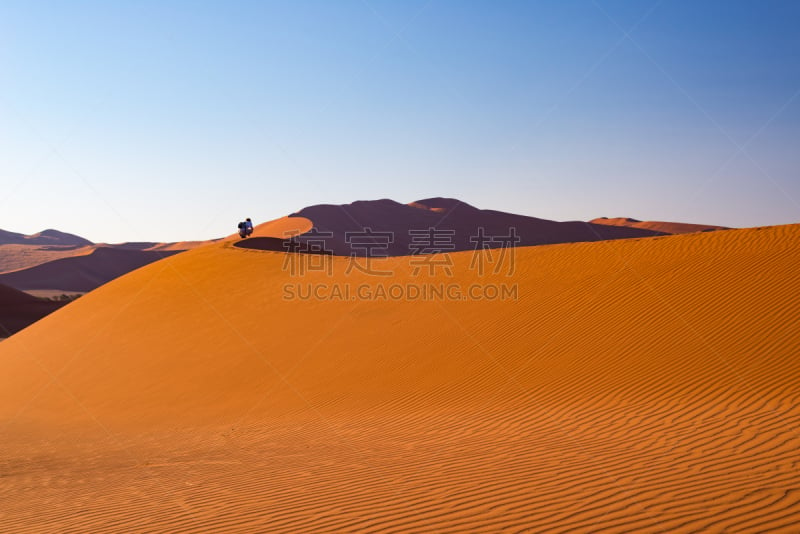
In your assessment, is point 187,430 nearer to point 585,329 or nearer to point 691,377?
point 585,329

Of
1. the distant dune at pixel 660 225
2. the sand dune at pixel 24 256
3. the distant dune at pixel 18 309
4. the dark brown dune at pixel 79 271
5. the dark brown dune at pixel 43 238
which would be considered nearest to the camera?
the distant dune at pixel 18 309

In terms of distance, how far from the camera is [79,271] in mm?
67312

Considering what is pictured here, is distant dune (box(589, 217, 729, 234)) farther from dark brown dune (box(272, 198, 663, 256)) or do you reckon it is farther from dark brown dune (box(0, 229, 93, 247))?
dark brown dune (box(0, 229, 93, 247))

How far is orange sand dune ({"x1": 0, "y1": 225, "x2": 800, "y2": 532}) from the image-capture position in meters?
4.80

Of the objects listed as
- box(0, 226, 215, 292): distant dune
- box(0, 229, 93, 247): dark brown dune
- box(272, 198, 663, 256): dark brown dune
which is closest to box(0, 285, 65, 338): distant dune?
box(272, 198, 663, 256): dark brown dune

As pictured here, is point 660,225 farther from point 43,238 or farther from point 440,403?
point 43,238

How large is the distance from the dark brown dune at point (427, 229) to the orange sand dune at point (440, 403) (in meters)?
32.9

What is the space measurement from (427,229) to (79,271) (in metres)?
42.5

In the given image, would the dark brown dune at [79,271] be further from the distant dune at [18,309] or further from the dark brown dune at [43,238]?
the dark brown dune at [43,238]

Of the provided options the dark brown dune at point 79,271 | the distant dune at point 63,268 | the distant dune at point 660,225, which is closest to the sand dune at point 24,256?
the distant dune at point 63,268

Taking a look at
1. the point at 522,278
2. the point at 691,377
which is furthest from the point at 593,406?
the point at 522,278

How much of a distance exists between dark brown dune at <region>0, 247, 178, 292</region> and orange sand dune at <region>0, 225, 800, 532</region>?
157 ft

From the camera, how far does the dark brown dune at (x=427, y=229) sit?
180 ft

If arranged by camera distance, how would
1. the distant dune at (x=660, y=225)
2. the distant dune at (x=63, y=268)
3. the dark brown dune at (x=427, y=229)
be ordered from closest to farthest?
the dark brown dune at (x=427, y=229) → the distant dune at (x=63, y=268) → the distant dune at (x=660, y=225)
